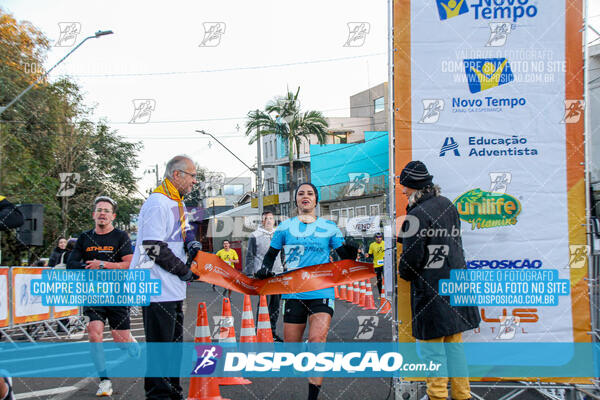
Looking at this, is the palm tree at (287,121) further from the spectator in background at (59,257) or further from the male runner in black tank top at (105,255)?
the male runner in black tank top at (105,255)

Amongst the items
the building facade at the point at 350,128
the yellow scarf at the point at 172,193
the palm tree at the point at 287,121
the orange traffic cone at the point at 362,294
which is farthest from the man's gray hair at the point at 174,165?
the building facade at the point at 350,128

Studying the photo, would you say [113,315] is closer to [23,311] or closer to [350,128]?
[23,311]

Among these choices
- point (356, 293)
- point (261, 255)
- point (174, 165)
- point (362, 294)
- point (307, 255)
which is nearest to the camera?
point (174, 165)

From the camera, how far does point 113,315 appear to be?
6.30 metres

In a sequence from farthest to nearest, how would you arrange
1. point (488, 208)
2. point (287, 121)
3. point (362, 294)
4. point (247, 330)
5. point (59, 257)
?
1. point (287, 121)
2. point (362, 294)
3. point (59, 257)
4. point (247, 330)
5. point (488, 208)

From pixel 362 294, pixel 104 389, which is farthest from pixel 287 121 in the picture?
pixel 104 389

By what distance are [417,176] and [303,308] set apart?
1603mm

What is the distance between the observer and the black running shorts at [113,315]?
20.6 feet

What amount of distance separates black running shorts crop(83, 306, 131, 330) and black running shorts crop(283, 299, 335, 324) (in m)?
1.93

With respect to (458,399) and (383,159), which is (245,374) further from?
(383,159)

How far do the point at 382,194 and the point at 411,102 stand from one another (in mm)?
31542

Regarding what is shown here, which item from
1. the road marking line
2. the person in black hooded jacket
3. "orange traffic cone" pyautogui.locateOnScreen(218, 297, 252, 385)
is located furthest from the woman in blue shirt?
the road marking line

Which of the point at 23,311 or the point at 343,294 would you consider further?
the point at 343,294

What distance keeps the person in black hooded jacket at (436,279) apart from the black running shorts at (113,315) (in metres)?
3.16
